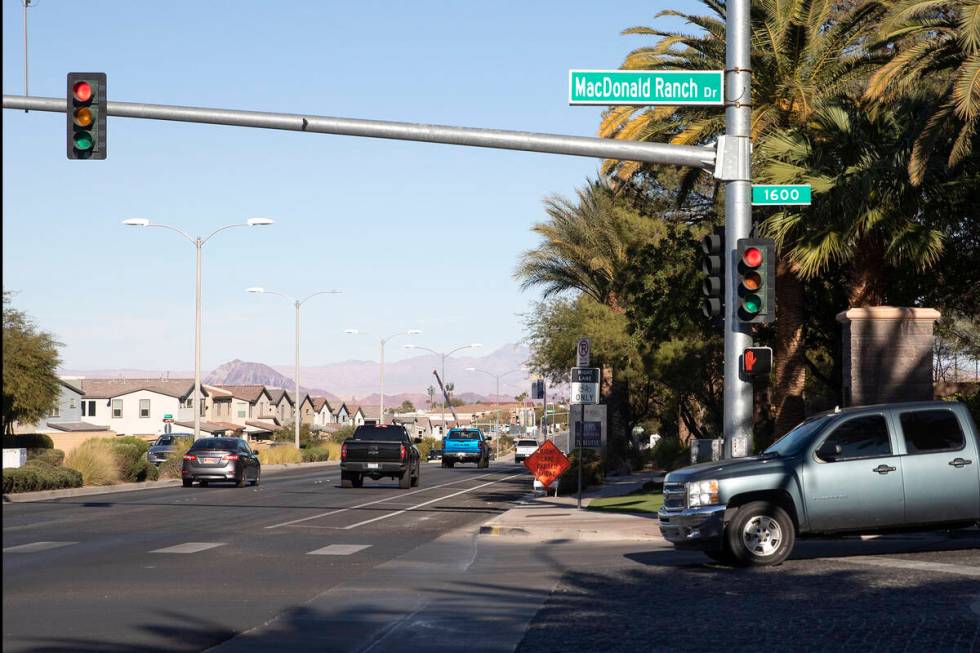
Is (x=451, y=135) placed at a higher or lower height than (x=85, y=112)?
lower

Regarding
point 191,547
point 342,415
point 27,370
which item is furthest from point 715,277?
point 342,415

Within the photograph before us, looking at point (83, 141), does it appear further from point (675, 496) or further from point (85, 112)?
point (675, 496)

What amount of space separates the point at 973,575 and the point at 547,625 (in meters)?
5.27

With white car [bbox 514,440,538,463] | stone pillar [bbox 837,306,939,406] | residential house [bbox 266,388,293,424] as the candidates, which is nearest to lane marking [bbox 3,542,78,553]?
stone pillar [bbox 837,306,939,406]

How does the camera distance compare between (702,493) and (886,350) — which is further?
(886,350)

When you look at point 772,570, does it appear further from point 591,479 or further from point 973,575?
point 591,479

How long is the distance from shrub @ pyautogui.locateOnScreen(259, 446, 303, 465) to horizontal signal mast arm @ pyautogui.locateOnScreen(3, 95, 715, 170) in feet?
164

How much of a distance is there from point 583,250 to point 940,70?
2444 centimetres

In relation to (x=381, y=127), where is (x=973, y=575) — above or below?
below

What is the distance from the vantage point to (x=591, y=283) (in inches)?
1984

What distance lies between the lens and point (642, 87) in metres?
16.3

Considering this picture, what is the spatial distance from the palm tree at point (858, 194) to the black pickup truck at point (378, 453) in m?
15.5

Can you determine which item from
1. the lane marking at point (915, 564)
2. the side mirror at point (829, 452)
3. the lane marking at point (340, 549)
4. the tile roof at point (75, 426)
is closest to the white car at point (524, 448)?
the tile roof at point (75, 426)

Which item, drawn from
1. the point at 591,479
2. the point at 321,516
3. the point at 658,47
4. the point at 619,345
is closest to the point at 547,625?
the point at 321,516
